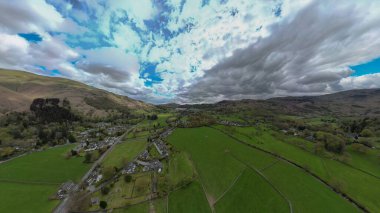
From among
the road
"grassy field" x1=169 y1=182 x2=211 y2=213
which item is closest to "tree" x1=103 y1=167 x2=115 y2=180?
the road

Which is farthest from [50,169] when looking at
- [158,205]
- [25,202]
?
[158,205]

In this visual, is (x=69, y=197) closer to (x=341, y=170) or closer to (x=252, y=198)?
(x=252, y=198)

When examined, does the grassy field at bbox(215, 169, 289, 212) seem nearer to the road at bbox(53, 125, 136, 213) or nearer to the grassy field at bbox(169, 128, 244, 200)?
the grassy field at bbox(169, 128, 244, 200)

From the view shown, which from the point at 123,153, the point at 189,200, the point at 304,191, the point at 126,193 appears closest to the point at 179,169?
the point at 189,200

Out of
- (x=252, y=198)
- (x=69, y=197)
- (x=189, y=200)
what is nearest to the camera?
(x=252, y=198)

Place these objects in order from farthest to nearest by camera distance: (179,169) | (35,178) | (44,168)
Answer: (44,168) → (179,169) → (35,178)

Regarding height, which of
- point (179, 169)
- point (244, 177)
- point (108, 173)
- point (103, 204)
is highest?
point (179, 169)

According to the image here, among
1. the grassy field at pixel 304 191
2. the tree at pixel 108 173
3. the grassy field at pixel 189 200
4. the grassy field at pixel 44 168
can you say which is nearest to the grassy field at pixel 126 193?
the tree at pixel 108 173

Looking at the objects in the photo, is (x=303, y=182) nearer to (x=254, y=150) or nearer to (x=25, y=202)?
(x=254, y=150)
